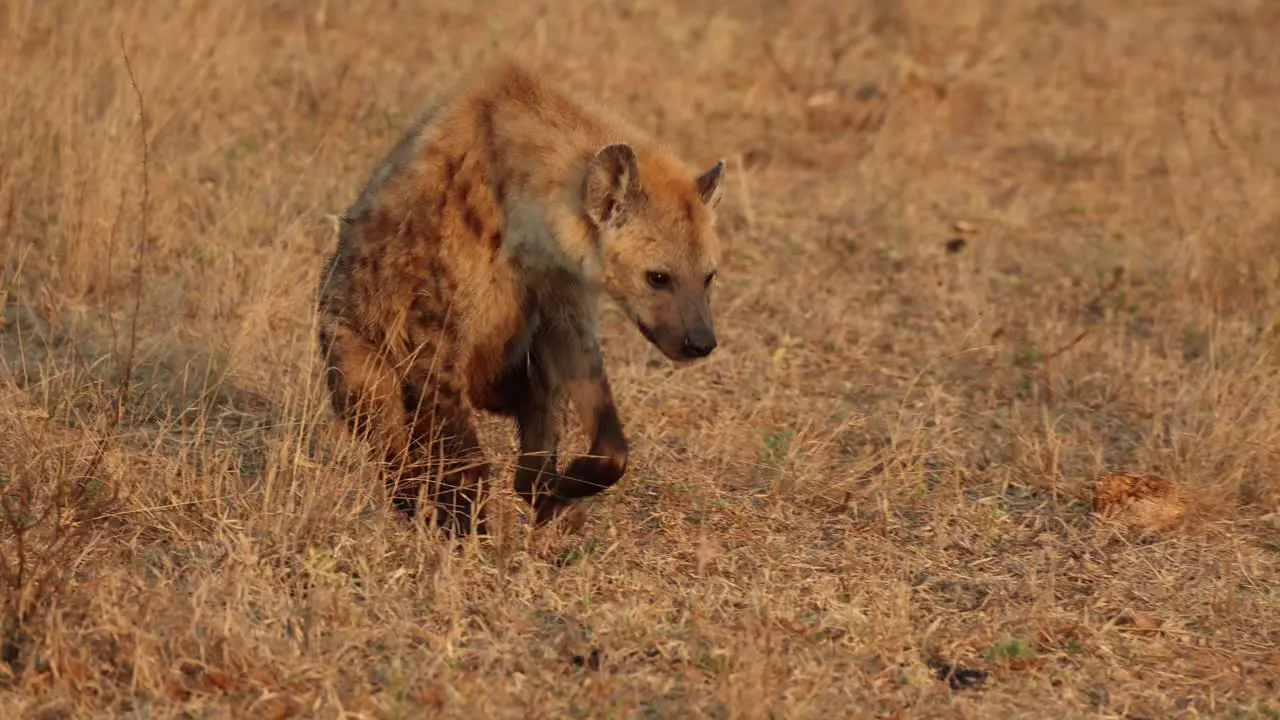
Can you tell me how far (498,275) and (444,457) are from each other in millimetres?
519

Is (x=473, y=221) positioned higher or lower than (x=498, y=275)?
higher

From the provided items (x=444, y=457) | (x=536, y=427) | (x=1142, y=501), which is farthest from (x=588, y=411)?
A: (x=1142, y=501)

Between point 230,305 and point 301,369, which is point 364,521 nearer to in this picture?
point 301,369

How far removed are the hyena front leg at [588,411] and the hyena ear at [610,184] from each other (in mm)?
373

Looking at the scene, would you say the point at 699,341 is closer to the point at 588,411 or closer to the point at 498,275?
the point at 588,411

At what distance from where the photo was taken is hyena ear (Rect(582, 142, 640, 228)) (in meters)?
4.20

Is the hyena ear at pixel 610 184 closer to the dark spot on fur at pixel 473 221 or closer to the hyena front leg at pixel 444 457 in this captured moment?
the dark spot on fur at pixel 473 221

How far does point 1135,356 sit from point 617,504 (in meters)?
2.59

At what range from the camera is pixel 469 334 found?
434cm

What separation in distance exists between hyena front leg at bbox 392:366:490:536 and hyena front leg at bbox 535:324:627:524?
25 cm

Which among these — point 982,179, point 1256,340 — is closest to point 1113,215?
point 982,179

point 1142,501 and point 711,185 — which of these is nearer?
point 711,185

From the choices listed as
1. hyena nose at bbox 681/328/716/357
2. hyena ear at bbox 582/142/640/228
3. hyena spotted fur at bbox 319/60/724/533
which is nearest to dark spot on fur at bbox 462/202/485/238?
hyena spotted fur at bbox 319/60/724/533

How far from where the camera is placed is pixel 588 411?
4.50 m
